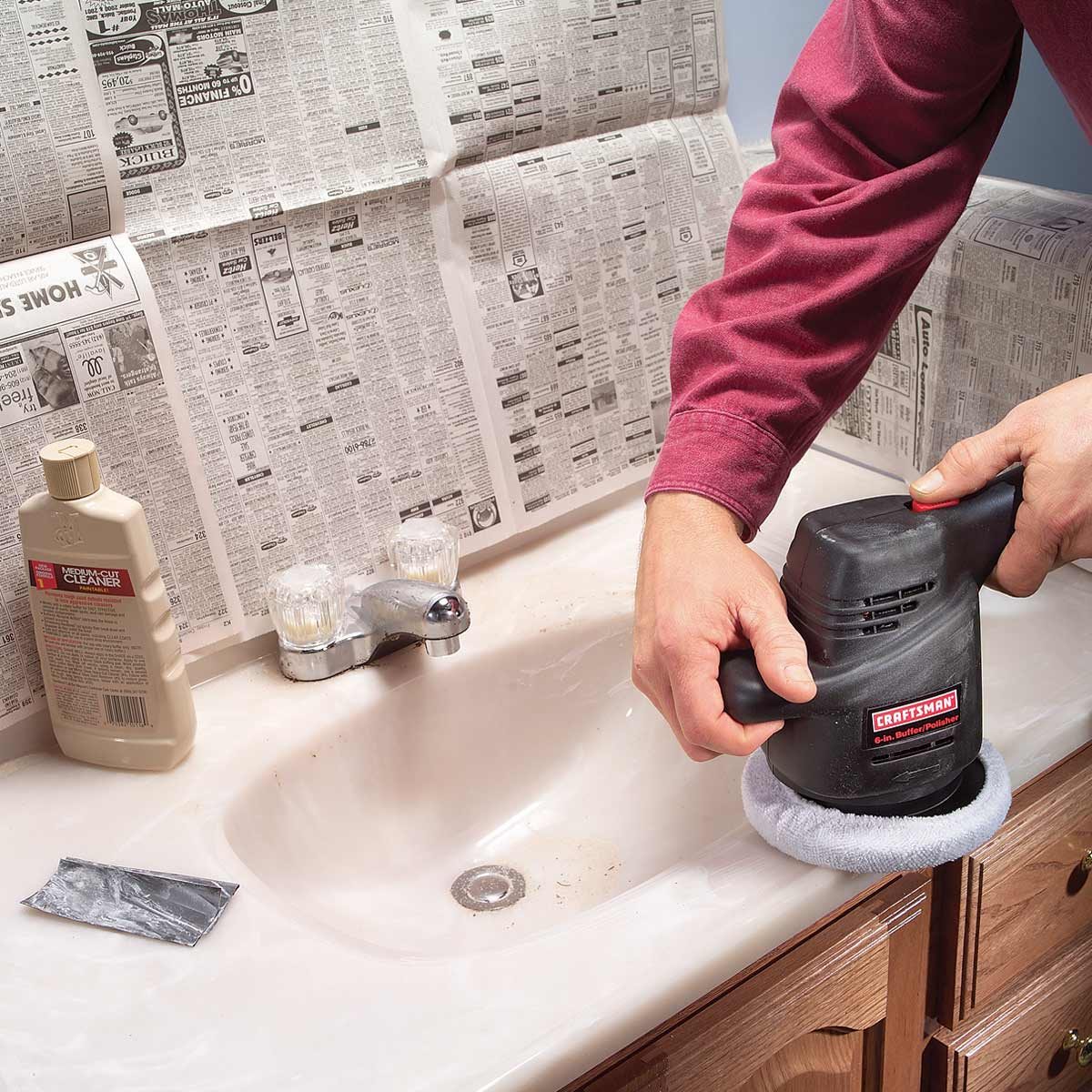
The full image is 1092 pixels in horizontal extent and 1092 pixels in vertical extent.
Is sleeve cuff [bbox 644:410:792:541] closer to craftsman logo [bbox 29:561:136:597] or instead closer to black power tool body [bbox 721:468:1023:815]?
black power tool body [bbox 721:468:1023:815]

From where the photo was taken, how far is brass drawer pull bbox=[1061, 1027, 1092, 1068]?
0.89 m

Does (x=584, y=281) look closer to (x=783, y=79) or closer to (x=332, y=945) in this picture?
(x=783, y=79)

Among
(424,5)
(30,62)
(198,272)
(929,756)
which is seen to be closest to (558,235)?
(424,5)

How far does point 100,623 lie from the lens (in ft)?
2.30

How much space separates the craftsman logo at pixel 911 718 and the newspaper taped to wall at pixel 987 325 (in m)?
0.38

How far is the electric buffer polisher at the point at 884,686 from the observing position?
579mm

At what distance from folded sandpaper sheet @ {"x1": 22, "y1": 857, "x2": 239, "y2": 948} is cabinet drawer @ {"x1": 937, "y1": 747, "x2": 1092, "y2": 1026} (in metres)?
0.45

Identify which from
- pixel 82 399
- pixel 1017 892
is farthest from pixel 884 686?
pixel 82 399

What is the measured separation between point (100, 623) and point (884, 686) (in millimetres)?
461

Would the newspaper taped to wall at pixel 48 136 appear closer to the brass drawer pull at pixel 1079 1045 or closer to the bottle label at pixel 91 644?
the bottle label at pixel 91 644

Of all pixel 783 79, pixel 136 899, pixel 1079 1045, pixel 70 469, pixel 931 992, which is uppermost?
pixel 783 79

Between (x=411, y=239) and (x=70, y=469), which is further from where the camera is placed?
(x=411, y=239)

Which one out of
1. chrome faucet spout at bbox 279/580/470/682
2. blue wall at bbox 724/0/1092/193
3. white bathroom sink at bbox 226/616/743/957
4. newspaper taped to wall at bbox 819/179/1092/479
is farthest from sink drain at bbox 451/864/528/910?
blue wall at bbox 724/0/1092/193

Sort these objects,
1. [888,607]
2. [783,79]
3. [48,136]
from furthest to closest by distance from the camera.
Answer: [783,79]
[48,136]
[888,607]
